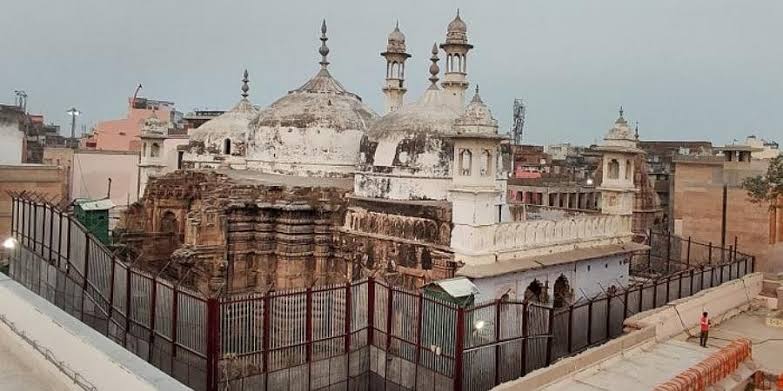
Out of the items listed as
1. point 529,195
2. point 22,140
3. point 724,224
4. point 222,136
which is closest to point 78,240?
point 222,136

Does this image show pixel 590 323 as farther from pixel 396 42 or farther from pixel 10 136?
pixel 10 136

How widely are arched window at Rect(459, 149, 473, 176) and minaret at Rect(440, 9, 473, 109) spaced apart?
7384 mm

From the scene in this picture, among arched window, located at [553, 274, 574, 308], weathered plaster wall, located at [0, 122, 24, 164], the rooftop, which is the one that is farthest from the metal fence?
weathered plaster wall, located at [0, 122, 24, 164]

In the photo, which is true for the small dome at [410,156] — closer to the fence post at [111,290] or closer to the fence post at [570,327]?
Answer: the fence post at [570,327]

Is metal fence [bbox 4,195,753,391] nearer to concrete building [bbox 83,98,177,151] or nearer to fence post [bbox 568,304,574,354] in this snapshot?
fence post [bbox 568,304,574,354]

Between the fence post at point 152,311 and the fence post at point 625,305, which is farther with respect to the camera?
the fence post at point 625,305

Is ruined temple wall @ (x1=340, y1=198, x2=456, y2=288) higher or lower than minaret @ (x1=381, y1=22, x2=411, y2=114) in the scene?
lower

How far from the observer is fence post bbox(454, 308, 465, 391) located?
29.8 ft

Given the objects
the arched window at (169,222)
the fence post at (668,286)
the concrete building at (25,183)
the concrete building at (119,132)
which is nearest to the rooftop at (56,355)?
the fence post at (668,286)

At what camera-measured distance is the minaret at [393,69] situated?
24.7 metres

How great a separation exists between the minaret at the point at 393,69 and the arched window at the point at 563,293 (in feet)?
36.4

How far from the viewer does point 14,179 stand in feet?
77.4

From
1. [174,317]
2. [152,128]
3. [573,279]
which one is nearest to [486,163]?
[573,279]

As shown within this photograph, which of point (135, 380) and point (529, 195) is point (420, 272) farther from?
point (529, 195)
